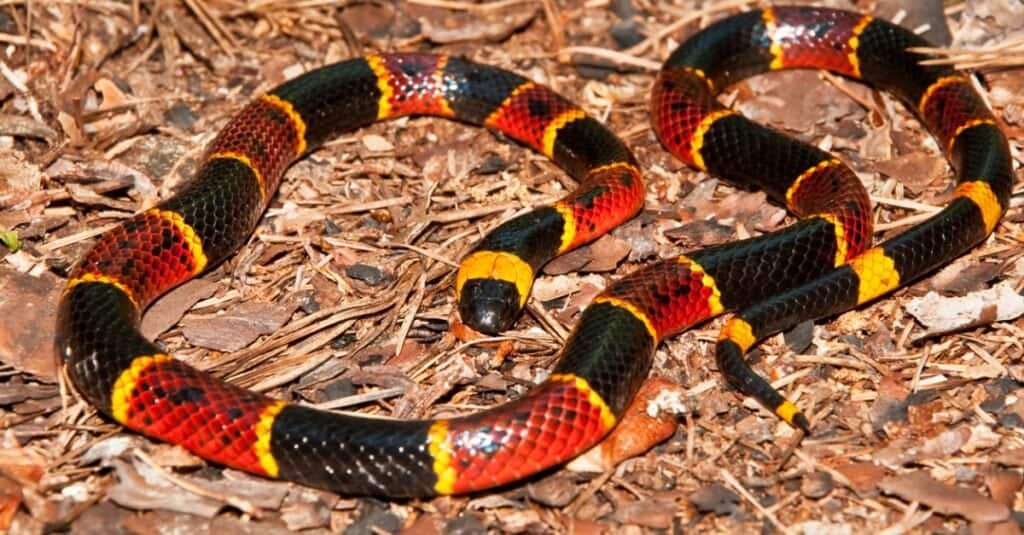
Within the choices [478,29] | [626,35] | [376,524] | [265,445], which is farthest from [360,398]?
[626,35]

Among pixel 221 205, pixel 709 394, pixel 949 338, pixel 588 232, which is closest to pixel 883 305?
pixel 949 338

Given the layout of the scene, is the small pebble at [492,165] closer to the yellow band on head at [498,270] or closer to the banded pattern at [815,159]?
the banded pattern at [815,159]

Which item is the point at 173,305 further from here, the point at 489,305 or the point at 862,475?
the point at 862,475

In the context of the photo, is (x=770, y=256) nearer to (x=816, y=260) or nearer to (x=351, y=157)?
(x=816, y=260)

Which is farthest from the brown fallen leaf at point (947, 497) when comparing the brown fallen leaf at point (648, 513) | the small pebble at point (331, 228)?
the small pebble at point (331, 228)

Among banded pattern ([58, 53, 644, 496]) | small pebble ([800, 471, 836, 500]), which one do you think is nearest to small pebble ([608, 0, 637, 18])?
banded pattern ([58, 53, 644, 496])
